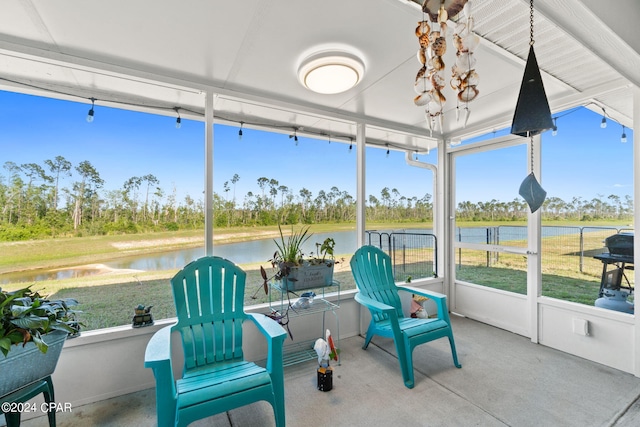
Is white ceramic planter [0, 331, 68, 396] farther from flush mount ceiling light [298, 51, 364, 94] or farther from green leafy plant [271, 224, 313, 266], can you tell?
flush mount ceiling light [298, 51, 364, 94]

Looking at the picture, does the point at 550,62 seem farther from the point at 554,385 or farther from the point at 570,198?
the point at 554,385

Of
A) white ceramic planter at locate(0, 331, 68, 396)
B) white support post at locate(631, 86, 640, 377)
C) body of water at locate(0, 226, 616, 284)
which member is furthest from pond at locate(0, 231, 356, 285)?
white support post at locate(631, 86, 640, 377)

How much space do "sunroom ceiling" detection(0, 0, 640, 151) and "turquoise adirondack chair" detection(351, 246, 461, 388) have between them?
166 centimetres

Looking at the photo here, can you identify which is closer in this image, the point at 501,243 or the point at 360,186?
the point at 360,186

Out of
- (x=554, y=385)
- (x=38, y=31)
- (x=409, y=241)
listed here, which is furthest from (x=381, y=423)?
(x=38, y=31)

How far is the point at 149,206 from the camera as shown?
8.09 feet

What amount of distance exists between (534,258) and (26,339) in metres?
4.13

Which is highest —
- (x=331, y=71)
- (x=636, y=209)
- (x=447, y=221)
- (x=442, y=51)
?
(x=331, y=71)

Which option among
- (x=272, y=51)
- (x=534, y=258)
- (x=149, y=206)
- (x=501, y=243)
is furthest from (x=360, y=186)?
(x=149, y=206)

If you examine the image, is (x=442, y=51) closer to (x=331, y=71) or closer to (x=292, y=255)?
(x=331, y=71)

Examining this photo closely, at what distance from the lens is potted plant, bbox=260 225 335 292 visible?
2.46m

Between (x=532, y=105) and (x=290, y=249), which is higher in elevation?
(x=532, y=105)

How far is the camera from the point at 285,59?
6.78ft

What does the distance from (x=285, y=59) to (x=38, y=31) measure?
153cm
